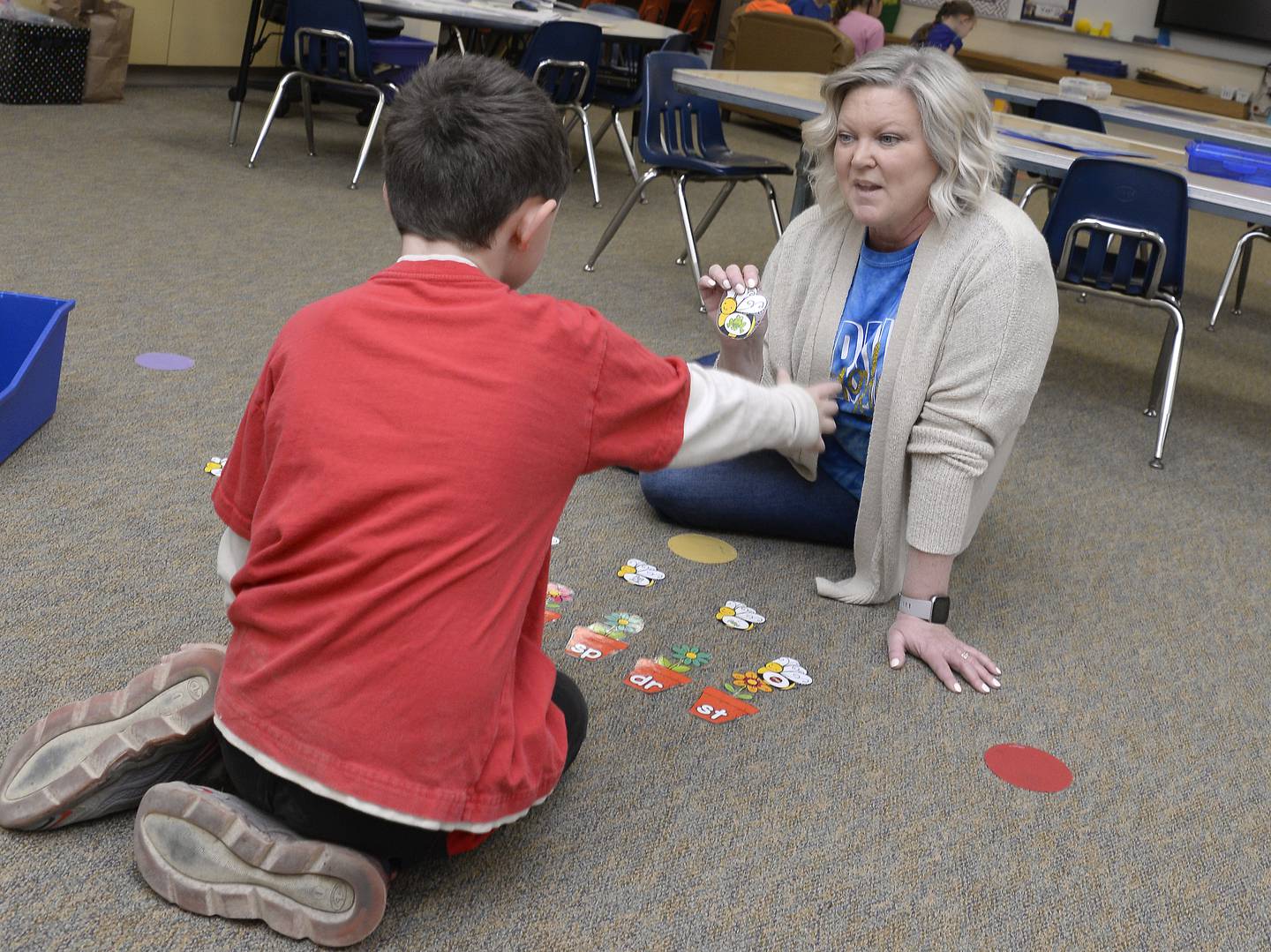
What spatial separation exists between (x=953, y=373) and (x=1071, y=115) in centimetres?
302

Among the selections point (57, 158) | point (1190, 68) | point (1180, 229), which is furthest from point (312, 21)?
point (1190, 68)

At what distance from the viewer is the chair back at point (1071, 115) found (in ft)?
15.0

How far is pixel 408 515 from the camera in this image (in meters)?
1.17

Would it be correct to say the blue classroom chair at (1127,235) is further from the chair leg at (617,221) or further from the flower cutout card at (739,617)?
the flower cutout card at (739,617)

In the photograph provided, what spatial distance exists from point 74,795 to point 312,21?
3.96 meters

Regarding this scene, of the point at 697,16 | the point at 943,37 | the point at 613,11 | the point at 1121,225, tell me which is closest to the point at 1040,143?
the point at 1121,225

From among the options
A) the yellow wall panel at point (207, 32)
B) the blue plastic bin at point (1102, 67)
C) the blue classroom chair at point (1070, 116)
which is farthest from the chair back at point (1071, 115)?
the blue plastic bin at point (1102, 67)

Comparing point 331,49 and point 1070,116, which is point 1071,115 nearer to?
point 1070,116

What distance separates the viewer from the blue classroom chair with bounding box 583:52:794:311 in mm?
3971

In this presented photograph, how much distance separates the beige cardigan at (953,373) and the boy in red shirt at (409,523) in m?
0.79

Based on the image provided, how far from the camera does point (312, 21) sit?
15.5ft

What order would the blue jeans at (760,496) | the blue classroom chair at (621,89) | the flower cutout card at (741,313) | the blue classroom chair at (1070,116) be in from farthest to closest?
1. the blue classroom chair at (621,89)
2. the blue classroom chair at (1070,116)
3. the blue jeans at (760,496)
4. the flower cutout card at (741,313)

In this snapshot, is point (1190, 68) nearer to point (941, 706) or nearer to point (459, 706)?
point (941, 706)

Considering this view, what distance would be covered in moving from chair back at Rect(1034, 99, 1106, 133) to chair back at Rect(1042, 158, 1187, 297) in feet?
5.13
